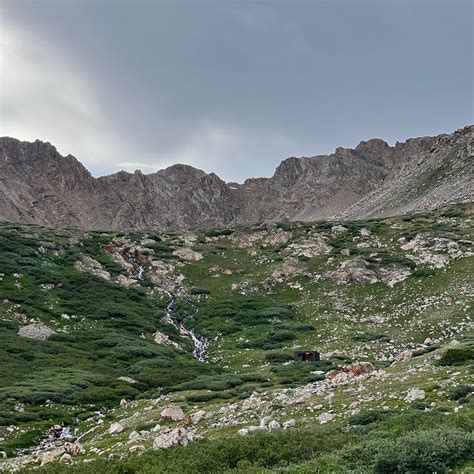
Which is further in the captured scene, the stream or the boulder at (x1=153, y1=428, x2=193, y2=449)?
the stream

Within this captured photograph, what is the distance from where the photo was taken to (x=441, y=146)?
17150 centimetres

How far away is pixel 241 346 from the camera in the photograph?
54.8m

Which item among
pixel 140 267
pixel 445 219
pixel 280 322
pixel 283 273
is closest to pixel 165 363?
pixel 280 322

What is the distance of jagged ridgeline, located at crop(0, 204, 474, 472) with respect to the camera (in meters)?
16.5

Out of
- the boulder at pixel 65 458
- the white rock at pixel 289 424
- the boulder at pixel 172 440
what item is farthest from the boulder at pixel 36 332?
the white rock at pixel 289 424

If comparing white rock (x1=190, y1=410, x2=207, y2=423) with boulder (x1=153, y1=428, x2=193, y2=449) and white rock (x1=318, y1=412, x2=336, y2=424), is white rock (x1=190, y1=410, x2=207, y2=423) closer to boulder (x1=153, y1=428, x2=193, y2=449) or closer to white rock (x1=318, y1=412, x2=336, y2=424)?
boulder (x1=153, y1=428, x2=193, y2=449)

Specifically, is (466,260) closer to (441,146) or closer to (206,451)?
(206,451)

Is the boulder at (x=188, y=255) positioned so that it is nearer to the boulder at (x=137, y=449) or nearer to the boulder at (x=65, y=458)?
the boulder at (x=65, y=458)

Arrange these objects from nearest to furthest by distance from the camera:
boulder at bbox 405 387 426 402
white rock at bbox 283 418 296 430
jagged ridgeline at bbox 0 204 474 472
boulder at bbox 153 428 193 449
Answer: jagged ridgeline at bbox 0 204 474 472 < boulder at bbox 153 428 193 449 < white rock at bbox 283 418 296 430 < boulder at bbox 405 387 426 402

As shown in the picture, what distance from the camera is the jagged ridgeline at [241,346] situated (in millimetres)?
16531

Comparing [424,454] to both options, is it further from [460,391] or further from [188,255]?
[188,255]

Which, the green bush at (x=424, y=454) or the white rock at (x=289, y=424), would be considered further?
the white rock at (x=289, y=424)

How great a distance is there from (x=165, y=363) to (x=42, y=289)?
93.2 ft

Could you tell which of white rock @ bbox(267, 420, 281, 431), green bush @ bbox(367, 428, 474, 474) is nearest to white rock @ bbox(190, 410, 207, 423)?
white rock @ bbox(267, 420, 281, 431)
